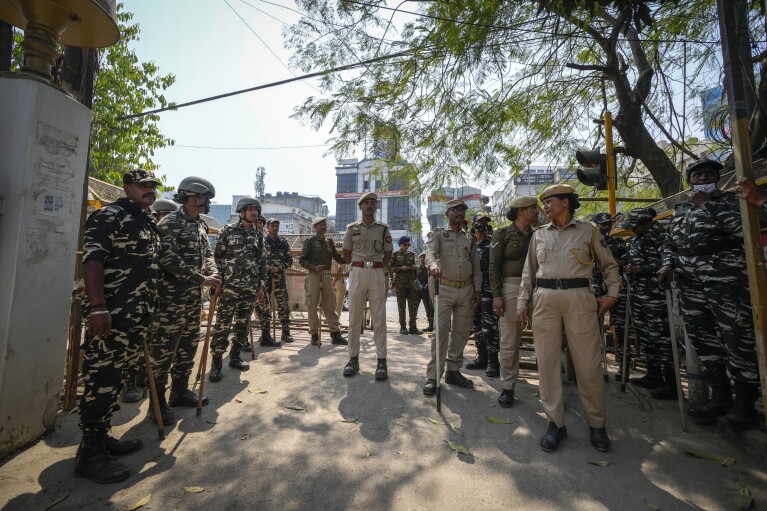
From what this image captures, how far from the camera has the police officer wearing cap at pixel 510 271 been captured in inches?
154

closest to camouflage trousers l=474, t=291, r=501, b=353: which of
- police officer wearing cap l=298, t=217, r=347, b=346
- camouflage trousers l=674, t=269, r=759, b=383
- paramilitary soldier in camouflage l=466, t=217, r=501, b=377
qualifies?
paramilitary soldier in camouflage l=466, t=217, r=501, b=377

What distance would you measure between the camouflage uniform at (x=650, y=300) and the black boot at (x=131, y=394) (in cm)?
588

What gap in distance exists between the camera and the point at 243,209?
4938 mm

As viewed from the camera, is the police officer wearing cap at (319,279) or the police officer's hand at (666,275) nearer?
the police officer's hand at (666,275)

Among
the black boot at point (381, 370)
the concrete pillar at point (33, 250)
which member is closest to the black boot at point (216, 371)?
the concrete pillar at point (33, 250)

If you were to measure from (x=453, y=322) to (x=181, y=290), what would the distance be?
3051mm

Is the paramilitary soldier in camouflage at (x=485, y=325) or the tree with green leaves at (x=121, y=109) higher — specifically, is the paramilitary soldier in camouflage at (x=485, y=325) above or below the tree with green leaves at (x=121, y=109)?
below

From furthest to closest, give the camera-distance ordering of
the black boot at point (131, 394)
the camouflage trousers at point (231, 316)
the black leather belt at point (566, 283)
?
the camouflage trousers at point (231, 316) → the black boot at point (131, 394) → the black leather belt at point (566, 283)

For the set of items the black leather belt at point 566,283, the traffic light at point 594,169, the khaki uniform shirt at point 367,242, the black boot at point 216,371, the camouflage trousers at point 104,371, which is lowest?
the black boot at point 216,371

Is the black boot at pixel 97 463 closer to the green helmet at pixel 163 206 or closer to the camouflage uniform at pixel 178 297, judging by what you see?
the camouflage uniform at pixel 178 297

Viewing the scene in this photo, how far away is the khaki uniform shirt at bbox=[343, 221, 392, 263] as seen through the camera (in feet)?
15.6

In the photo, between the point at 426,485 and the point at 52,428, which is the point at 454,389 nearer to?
the point at 426,485

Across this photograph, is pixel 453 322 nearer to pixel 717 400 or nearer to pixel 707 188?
pixel 717 400

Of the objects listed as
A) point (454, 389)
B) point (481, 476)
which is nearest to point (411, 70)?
point (454, 389)
